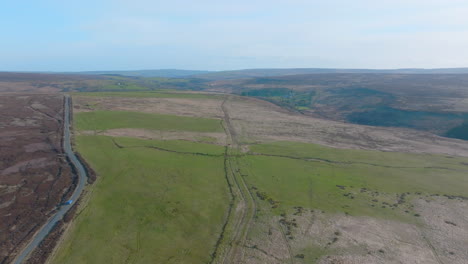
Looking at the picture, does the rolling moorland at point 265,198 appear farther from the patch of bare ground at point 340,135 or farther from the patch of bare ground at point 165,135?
the patch of bare ground at point 340,135

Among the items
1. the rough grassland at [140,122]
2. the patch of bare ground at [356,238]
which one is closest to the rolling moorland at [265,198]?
the patch of bare ground at [356,238]

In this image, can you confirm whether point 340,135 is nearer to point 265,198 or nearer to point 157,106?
point 265,198

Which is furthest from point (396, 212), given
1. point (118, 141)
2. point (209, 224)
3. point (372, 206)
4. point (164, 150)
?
point (118, 141)

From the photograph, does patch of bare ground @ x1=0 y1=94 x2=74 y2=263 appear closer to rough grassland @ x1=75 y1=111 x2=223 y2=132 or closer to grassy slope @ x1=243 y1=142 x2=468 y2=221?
rough grassland @ x1=75 y1=111 x2=223 y2=132

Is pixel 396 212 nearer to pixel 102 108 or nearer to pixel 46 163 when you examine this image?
pixel 46 163

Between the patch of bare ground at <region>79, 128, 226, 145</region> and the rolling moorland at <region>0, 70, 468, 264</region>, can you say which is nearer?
the rolling moorland at <region>0, 70, 468, 264</region>

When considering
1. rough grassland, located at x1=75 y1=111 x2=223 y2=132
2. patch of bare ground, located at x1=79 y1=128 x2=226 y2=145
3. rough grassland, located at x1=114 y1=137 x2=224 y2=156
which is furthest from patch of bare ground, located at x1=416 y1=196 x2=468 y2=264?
rough grassland, located at x1=75 y1=111 x2=223 y2=132

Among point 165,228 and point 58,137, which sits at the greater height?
point 58,137
